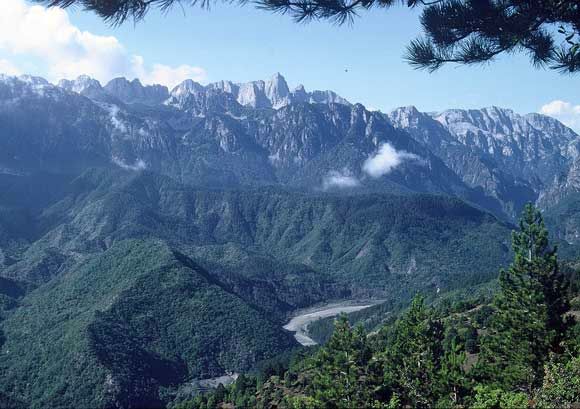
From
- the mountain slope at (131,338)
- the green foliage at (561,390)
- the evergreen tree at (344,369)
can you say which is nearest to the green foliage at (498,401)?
the green foliage at (561,390)

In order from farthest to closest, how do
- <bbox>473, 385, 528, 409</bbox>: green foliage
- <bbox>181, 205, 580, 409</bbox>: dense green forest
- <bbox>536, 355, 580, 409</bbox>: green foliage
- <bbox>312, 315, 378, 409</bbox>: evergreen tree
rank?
<bbox>312, 315, 378, 409</bbox>: evergreen tree → <bbox>181, 205, 580, 409</bbox>: dense green forest → <bbox>536, 355, 580, 409</bbox>: green foliage → <bbox>473, 385, 528, 409</bbox>: green foliage

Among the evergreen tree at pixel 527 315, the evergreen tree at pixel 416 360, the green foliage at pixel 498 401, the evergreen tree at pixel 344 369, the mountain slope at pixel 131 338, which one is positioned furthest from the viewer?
the mountain slope at pixel 131 338

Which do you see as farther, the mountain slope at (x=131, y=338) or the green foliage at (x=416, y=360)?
the mountain slope at (x=131, y=338)

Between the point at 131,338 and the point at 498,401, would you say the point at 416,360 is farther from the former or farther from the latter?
the point at 131,338

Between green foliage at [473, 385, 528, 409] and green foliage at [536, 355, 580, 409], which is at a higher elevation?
green foliage at [473, 385, 528, 409]

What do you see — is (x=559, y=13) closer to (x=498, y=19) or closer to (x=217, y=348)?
(x=498, y=19)

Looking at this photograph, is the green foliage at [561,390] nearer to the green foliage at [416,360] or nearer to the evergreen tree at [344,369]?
the green foliage at [416,360]

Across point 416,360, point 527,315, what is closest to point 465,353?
point 416,360

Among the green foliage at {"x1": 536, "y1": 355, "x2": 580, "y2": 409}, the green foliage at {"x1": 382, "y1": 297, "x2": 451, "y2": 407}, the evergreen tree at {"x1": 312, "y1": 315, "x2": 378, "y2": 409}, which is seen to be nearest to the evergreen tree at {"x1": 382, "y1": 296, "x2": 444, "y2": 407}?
the green foliage at {"x1": 382, "y1": 297, "x2": 451, "y2": 407}

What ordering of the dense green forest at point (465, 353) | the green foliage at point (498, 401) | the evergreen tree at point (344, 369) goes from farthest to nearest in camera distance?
the evergreen tree at point (344, 369), the dense green forest at point (465, 353), the green foliage at point (498, 401)

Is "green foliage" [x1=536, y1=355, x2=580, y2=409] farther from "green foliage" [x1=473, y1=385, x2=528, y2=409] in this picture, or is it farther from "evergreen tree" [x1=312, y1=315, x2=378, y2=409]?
"evergreen tree" [x1=312, y1=315, x2=378, y2=409]
